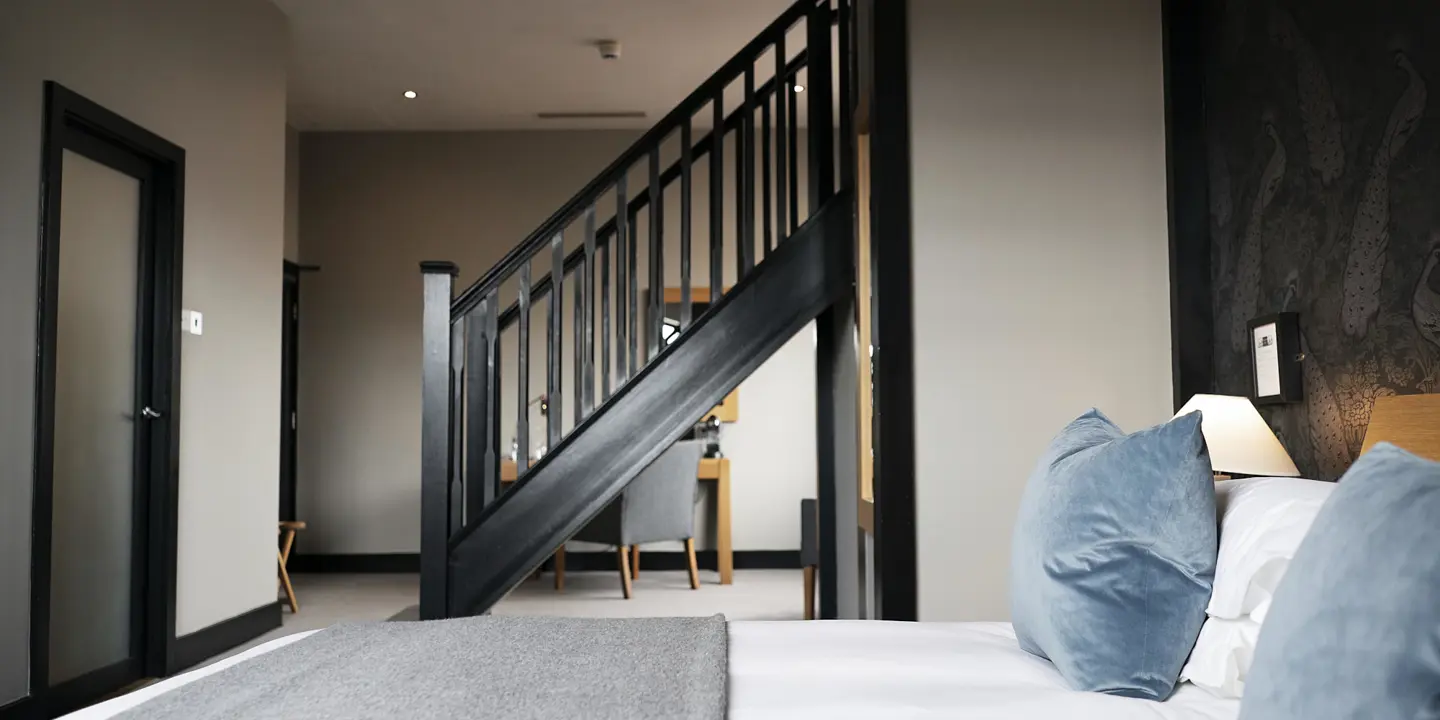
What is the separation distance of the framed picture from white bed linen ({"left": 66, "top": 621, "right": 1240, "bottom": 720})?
3.10 feet

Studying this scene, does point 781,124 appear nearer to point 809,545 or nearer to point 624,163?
point 624,163

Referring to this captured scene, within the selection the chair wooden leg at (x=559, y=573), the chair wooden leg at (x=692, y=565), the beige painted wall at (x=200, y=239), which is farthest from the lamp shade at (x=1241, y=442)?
the chair wooden leg at (x=559, y=573)

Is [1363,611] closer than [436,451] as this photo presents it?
Yes

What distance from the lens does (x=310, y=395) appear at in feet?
24.3

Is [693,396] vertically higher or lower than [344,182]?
lower

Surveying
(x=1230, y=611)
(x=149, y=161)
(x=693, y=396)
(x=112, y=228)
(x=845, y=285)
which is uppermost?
(x=149, y=161)

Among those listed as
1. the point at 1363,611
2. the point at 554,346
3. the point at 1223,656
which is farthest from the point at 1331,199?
the point at 554,346

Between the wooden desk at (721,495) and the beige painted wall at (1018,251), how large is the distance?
356 centimetres

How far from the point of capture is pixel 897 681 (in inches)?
62.2

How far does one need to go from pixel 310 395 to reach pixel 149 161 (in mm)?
3310

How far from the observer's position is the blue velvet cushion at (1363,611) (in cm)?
90

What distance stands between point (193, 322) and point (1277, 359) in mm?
3965

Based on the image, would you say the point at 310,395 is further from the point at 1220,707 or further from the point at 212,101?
the point at 1220,707

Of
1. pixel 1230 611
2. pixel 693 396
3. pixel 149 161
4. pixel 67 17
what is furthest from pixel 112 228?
pixel 1230 611
